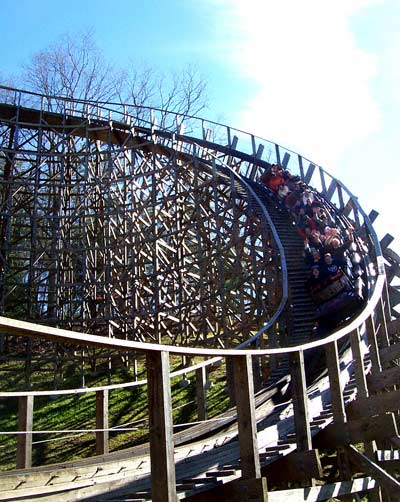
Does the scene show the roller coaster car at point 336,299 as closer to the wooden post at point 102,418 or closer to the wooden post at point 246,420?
the wooden post at point 102,418

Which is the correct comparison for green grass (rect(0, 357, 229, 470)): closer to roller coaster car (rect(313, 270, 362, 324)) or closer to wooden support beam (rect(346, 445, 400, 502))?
roller coaster car (rect(313, 270, 362, 324))

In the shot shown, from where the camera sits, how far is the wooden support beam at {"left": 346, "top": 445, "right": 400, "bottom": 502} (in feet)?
15.6

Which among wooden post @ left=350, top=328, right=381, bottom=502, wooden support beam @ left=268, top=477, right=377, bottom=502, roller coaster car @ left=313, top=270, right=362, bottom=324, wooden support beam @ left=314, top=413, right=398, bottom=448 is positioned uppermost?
roller coaster car @ left=313, top=270, right=362, bottom=324

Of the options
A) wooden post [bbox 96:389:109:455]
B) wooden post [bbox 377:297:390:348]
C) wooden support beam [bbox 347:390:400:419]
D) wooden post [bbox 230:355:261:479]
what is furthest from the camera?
wooden post [bbox 377:297:390:348]

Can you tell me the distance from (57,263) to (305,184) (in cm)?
585

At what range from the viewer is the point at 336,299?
913cm

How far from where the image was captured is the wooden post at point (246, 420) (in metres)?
3.69

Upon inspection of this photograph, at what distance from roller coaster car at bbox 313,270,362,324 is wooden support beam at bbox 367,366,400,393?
260cm

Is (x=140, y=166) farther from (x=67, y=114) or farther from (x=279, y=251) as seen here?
(x=279, y=251)

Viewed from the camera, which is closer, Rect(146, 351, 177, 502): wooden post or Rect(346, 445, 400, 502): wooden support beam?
Rect(146, 351, 177, 502): wooden post

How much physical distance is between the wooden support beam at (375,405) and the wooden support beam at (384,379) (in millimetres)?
595

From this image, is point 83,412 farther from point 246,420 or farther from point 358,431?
point 246,420

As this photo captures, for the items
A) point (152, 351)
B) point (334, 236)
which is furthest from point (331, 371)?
point (334, 236)

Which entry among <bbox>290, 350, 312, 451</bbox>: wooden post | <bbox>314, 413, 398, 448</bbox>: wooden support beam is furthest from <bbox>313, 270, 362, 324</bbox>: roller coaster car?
<bbox>290, 350, 312, 451</bbox>: wooden post
